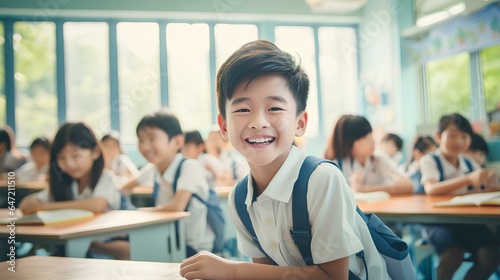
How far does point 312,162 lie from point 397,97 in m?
6.19

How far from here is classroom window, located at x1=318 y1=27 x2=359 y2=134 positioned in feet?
25.1

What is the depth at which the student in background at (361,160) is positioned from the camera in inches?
101

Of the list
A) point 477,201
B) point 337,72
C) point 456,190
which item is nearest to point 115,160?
point 456,190

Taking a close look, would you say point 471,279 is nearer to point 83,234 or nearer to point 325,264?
point 325,264

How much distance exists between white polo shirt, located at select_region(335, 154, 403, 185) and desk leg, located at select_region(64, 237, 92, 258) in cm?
160

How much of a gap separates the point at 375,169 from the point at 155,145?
4.58 ft

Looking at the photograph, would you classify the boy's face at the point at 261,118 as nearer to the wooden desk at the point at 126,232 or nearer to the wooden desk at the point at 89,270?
the wooden desk at the point at 89,270

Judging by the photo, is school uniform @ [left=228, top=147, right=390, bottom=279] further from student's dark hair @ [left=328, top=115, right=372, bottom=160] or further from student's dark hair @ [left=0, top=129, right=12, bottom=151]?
student's dark hair @ [left=0, top=129, right=12, bottom=151]

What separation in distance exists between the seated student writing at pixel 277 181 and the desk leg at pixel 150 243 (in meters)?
0.96

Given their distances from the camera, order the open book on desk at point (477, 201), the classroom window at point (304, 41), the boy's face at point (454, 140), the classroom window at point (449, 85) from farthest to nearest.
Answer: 1. the classroom window at point (304, 41)
2. the classroom window at point (449, 85)
3. the boy's face at point (454, 140)
4. the open book on desk at point (477, 201)

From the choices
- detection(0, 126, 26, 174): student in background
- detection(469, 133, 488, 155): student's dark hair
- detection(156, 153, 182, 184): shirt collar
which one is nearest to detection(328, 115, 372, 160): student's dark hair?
detection(156, 153, 182, 184): shirt collar

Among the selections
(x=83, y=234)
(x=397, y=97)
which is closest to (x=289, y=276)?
(x=83, y=234)

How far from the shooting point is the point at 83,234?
1.64m

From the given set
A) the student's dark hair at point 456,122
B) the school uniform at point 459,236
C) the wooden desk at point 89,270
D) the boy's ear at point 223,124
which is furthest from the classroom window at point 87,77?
the boy's ear at point 223,124
